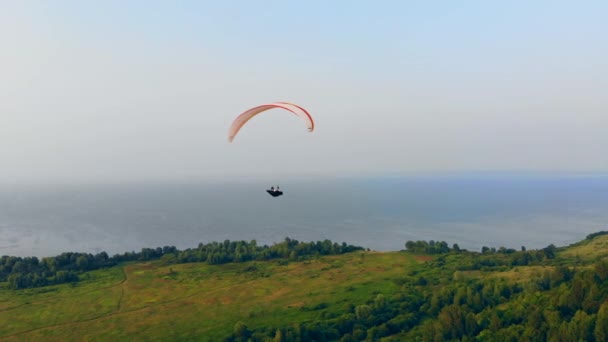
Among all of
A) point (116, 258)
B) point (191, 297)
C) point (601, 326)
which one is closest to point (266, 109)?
point (601, 326)

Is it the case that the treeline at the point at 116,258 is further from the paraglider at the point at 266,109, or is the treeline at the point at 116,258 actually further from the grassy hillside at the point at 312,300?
the paraglider at the point at 266,109

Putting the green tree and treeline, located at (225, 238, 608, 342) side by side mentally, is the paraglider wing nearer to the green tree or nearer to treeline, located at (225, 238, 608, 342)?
treeline, located at (225, 238, 608, 342)

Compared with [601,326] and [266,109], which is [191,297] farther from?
[601,326]

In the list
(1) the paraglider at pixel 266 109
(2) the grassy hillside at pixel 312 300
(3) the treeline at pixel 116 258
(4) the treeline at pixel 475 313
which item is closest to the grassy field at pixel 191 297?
(2) the grassy hillside at pixel 312 300

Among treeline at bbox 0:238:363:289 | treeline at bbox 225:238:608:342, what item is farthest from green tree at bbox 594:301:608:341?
treeline at bbox 0:238:363:289

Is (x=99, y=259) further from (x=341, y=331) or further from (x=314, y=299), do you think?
(x=341, y=331)

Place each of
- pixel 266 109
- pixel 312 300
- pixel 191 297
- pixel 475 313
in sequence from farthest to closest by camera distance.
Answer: pixel 191 297 → pixel 312 300 → pixel 475 313 → pixel 266 109

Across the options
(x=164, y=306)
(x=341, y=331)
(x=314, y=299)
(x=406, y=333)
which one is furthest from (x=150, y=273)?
(x=406, y=333)

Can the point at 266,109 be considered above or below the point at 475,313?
above
